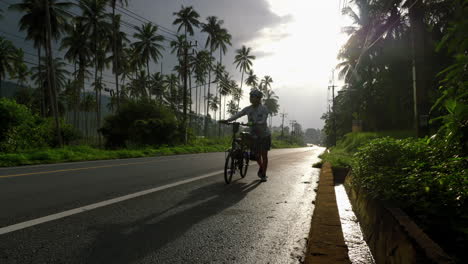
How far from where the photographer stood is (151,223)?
2.89 metres

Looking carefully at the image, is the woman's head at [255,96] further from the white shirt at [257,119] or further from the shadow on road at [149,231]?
the shadow on road at [149,231]

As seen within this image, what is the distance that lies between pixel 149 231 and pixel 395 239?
2.03m

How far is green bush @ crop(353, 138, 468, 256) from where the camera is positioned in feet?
5.23

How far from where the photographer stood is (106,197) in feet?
13.2

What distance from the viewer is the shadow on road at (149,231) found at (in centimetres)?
213

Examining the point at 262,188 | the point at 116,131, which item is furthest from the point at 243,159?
the point at 116,131

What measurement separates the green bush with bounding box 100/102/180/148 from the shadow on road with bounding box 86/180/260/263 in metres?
22.6

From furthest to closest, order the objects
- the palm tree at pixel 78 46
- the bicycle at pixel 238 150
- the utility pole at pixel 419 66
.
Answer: the palm tree at pixel 78 46 → the utility pole at pixel 419 66 → the bicycle at pixel 238 150

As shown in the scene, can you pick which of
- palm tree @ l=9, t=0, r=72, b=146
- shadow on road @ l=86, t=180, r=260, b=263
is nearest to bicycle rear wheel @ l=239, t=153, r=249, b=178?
shadow on road @ l=86, t=180, r=260, b=263

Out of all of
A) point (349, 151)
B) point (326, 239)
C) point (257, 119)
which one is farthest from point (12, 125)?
point (349, 151)

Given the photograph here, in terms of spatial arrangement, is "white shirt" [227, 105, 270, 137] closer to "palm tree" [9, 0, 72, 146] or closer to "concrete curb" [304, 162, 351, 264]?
"concrete curb" [304, 162, 351, 264]

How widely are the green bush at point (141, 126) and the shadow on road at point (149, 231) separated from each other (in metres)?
22.6

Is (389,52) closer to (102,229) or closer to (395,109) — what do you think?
(395,109)

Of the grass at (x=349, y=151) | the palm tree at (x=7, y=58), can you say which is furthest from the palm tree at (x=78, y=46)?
the grass at (x=349, y=151)
